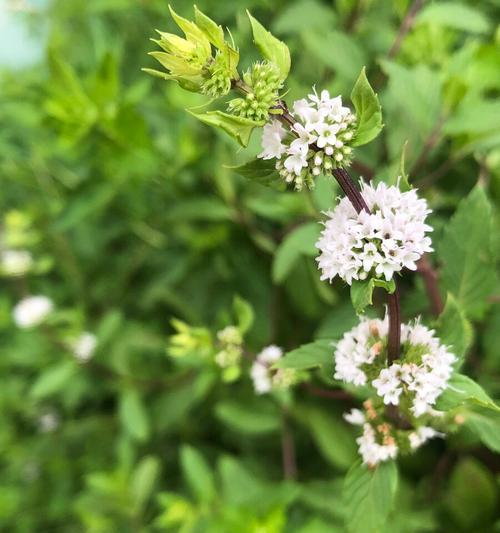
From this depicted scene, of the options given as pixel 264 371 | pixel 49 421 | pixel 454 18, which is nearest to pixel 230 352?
pixel 264 371

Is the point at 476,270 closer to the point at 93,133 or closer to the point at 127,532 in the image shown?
the point at 93,133

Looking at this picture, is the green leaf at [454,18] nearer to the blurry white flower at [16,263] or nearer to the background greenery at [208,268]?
the background greenery at [208,268]

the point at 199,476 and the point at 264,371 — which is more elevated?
the point at 264,371

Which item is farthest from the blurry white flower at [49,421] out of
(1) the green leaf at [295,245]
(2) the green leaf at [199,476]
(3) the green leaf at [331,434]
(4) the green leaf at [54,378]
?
(1) the green leaf at [295,245]

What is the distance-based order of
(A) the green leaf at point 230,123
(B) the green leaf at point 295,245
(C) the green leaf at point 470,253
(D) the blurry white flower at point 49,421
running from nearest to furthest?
(A) the green leaf at point 230,123, (C) the green leaf at point 470,253, (B) the green leaf at point 295,245, (D) the blurry white flower at point 49,421

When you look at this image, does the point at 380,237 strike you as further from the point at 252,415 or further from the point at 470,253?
the point at 252,415
